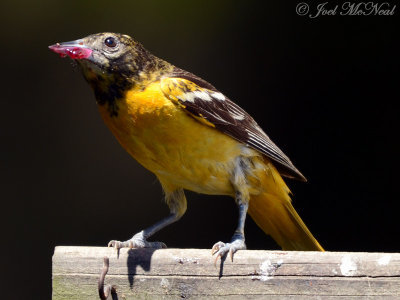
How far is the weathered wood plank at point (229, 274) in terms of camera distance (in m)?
2.18

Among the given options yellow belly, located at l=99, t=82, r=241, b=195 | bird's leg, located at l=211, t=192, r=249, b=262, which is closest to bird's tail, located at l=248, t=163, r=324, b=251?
bird's leg, located at l=211, t=192, r=249, b=262

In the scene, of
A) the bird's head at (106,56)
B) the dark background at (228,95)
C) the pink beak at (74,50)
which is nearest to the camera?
the pink beak at (74,50)

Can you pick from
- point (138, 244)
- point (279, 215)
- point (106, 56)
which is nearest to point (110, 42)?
point (106, 56)

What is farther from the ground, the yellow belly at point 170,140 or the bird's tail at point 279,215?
the yellow belly at point 170,140

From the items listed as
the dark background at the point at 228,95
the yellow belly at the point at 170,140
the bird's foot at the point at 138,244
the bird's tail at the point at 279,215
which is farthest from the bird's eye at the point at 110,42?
the dark background at the point at 228,95

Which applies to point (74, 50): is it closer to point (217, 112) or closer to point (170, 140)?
point (170, 140)

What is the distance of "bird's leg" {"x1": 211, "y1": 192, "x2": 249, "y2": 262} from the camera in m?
2.28

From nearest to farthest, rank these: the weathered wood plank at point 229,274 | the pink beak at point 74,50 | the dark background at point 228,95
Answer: the weathered wood plank at point 229,274 < the pink beak at point 74,50 < the dark background at point 228,95

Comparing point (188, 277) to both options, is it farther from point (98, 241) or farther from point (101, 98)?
point (98, 241)

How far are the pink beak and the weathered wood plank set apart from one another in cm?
82

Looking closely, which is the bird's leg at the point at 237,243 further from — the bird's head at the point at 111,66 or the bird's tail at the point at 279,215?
the bird's head at the point at 111,66

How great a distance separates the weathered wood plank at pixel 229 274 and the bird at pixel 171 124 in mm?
395

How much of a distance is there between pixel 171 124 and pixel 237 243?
594mm

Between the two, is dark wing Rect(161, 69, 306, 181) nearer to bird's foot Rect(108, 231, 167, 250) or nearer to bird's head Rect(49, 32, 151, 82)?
bird's head Rect(49, 32, 151, 82)
